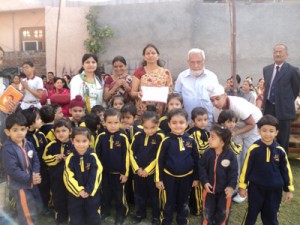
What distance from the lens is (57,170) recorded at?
346 centimetres

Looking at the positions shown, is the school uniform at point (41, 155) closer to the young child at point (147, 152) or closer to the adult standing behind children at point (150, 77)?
the young child at point (147, 152)

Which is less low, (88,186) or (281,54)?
(281,54)

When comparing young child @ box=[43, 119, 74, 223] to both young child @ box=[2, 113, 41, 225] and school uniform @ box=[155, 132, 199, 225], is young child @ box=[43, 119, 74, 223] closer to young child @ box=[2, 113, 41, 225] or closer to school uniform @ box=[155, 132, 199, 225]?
young child @ box=[2, 113, 41, 225]

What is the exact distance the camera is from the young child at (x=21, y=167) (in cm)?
300

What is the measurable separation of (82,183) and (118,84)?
5.12ft

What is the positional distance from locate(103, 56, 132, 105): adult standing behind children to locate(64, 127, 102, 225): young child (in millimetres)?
1214

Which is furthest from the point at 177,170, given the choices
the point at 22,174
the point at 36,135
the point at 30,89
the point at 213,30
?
the point at 213,30

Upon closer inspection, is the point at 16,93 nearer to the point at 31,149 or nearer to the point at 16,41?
the point at 31,149

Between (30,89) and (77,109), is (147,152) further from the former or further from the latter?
(30,89)

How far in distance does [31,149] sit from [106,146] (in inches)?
30.3

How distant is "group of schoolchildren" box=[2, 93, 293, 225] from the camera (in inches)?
120

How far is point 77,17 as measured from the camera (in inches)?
431

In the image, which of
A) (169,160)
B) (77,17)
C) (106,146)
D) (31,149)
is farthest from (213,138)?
(77,17)

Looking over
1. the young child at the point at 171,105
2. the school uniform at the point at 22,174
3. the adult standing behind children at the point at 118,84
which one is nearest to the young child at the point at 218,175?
the young child at the point at 171,105
